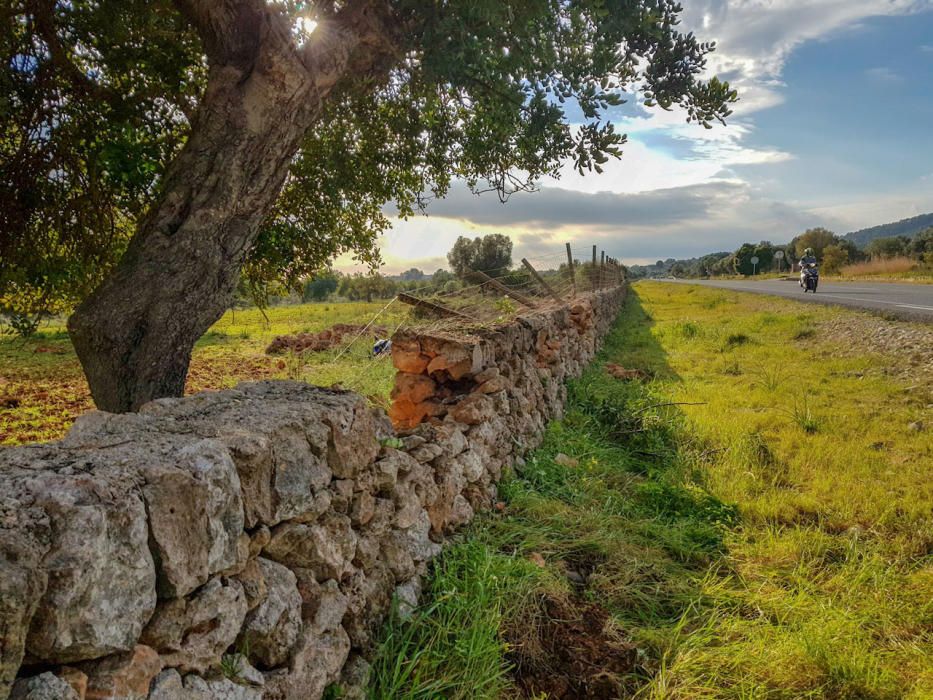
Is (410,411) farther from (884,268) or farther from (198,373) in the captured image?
(884,268)

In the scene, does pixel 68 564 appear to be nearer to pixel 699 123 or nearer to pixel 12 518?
pixel 12 518

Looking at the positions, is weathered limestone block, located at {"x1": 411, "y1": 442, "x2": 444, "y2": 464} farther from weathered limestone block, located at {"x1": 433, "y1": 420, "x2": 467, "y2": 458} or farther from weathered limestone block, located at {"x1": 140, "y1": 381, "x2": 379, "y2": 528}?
weathered limestone block, located at {"x1": 140, "y1": 381, "x2": 379, "y2": 528}

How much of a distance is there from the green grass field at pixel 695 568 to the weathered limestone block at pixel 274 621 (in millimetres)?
574

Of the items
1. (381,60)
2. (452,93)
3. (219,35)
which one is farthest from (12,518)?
(452,93)

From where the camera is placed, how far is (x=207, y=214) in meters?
3.82

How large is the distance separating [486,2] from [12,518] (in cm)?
406

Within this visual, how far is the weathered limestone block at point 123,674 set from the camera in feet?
4.08

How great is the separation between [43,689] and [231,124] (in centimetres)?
375

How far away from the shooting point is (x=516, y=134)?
6395mm

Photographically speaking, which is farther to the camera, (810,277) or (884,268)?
(884,268)

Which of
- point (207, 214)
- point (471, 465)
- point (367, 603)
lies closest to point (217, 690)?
point (367, 603)

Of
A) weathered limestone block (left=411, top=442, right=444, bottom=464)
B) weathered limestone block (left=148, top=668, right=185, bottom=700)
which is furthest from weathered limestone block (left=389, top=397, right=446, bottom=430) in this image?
weathered limestone block (left=148, top=668, right=185, bottom=700)

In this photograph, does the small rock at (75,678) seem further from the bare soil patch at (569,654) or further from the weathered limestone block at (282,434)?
the bare soil patch at (569,654)

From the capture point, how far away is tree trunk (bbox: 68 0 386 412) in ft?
11.9
